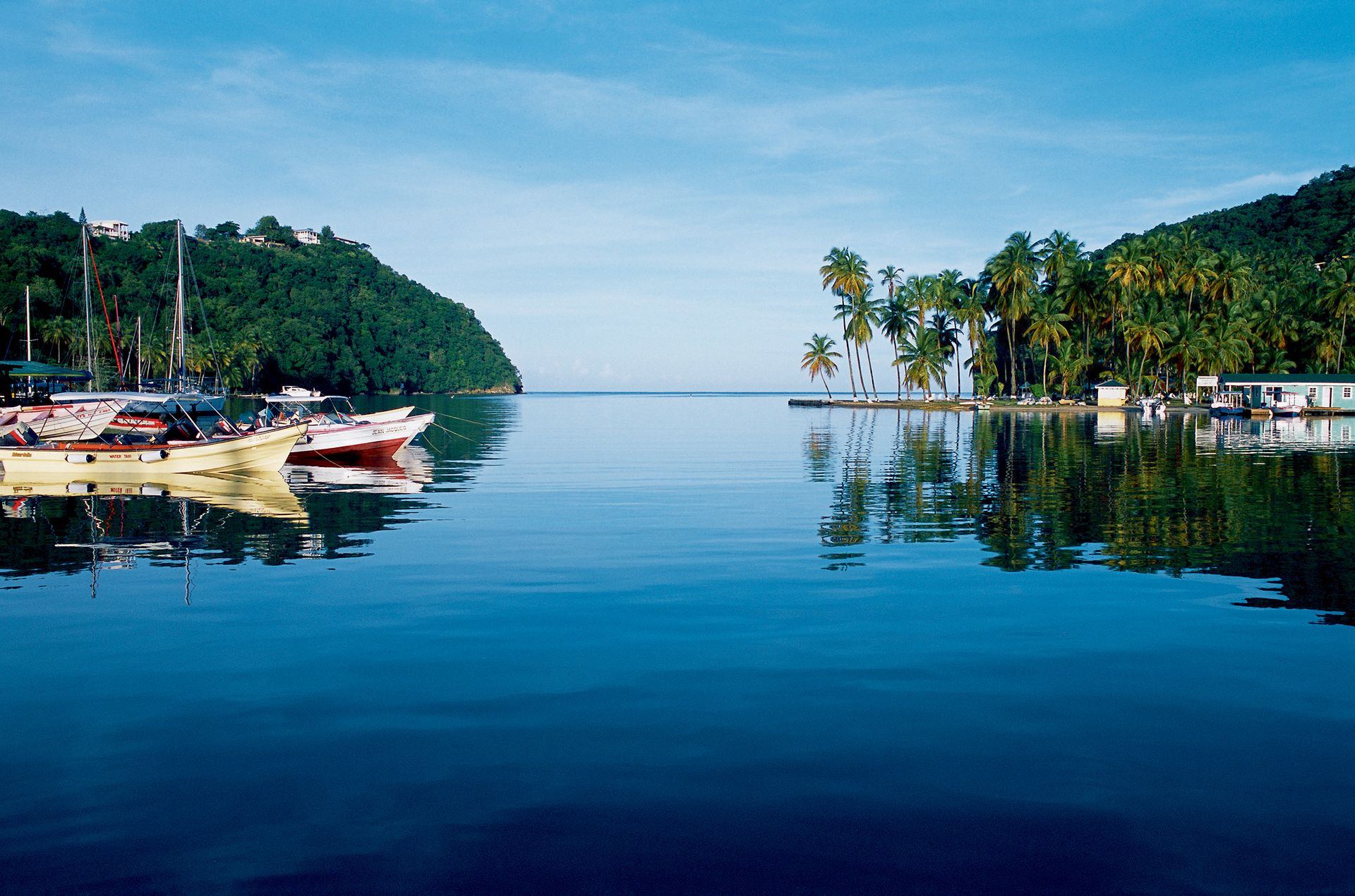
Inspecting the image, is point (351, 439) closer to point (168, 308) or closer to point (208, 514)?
point (208, 514)

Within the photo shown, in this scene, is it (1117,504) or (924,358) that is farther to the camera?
(924,358)

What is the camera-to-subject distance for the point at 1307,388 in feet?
313

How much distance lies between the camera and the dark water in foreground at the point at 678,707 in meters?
5.80

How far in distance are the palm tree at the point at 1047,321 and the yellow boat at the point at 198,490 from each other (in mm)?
89861

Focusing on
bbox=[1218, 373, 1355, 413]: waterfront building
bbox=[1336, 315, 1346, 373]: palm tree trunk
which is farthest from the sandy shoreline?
bbox=[1336, 315, 1346, 373]: palm tree trunk

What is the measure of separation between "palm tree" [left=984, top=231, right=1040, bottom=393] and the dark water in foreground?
299 ft

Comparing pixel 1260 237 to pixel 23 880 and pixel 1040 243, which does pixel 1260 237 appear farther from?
pixel 23 880

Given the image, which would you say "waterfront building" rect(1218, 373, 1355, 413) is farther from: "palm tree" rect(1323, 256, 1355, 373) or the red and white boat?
the red and white boat

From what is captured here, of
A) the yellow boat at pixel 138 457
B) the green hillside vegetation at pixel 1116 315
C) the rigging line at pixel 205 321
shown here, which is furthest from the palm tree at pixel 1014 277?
the yellow boat at pixel 138 457

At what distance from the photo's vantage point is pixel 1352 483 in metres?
28.4

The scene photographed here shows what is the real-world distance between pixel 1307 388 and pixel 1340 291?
11704 mm

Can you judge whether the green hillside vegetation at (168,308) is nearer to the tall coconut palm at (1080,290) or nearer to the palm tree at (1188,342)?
the tall coconut palm at (1080,290)

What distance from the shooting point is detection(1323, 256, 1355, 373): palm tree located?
96875 mm

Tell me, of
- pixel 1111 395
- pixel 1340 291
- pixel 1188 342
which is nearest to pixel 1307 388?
pixel 1188 342
